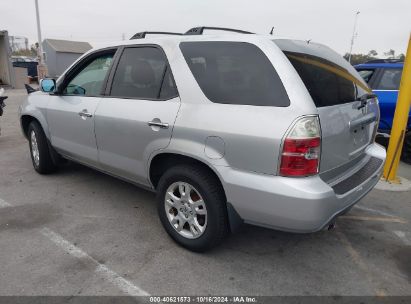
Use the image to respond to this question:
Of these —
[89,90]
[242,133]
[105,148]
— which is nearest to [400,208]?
[242,133]

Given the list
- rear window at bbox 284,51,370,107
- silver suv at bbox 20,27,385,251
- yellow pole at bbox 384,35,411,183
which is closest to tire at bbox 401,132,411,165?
yellow pole at bbox 384,35,411,183

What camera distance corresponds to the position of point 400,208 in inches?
163

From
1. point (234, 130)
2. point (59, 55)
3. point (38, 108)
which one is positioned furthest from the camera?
point (59, 55)

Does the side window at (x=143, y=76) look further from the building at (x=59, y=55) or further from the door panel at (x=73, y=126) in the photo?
the building at (x=59, y=55)

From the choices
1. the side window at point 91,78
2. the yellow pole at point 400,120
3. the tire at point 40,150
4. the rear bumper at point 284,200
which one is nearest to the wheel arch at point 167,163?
the rear bumper at point 284,200

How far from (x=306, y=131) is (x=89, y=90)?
258cm

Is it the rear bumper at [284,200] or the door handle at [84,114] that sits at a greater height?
the door handle at [84,114]

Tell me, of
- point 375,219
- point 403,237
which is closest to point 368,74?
point 375,219

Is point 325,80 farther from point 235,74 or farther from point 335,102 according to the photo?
point 235,74

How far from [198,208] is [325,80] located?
1.43m

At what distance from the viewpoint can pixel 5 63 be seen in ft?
66.5

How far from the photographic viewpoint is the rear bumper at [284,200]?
2.28m

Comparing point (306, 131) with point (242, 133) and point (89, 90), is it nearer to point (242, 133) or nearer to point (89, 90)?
point (242, 133)

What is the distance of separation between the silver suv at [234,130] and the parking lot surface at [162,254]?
0.30m
